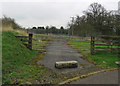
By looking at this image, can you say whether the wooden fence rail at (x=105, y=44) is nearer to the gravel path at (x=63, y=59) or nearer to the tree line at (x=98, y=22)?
the gravel path at (x=63, y=59)

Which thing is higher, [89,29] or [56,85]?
[89,29]

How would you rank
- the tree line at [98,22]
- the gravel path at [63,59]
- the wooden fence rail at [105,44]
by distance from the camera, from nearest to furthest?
the gravel path at [63,59], the wooden fence rail at [105,44], the tree line at [98,22]

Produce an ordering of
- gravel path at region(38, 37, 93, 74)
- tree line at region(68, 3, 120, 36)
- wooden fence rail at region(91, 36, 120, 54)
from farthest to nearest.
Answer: tree line at region(68, 3, 120, 36) → wooden fence rail at region(91, 36, 120, 54) → gravel path at region(38, 37, 93, 74)

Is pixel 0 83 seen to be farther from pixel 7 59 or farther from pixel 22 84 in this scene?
pixel 7 59

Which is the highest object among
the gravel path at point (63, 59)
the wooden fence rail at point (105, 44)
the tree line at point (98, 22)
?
the tree line at point (98, 22)

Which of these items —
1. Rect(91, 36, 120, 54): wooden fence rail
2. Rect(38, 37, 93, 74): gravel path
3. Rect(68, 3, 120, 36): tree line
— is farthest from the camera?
Rect(68, 3, 120, 36): tree line

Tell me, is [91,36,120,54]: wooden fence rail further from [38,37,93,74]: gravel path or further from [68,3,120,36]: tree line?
[68,3,120,36]: tree line

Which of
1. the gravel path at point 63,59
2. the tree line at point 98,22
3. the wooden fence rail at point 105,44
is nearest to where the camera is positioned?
the gravel path at point 63,59

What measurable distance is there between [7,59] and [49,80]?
2.77m

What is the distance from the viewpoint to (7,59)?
5301 mm

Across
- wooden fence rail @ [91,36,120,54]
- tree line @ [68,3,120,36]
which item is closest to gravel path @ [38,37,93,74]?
wooden fence rail @ [91,36,120,54]

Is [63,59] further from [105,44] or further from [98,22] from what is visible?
[98,22]

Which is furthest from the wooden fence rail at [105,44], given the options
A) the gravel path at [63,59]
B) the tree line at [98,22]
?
the tree line at [98,22]

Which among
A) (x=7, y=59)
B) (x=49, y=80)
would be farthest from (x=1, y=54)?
(x=49, y=80)
